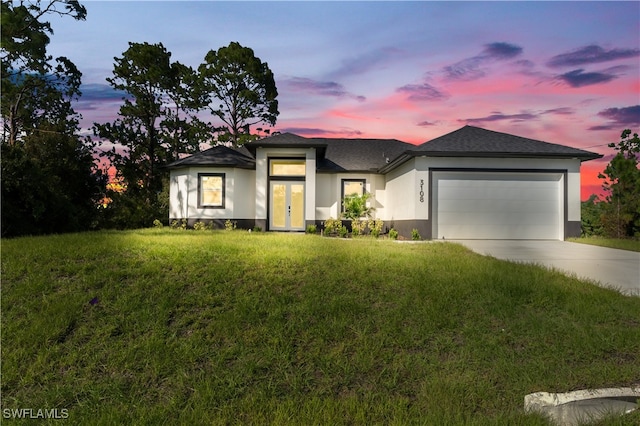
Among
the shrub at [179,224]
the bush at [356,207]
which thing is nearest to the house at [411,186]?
the shrub at [179,224]

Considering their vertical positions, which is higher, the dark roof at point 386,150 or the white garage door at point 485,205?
the dark roof at point 386,150

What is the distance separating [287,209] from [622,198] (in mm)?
14508

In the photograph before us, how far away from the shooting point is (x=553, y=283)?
6141mm

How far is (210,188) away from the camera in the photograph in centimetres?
1756

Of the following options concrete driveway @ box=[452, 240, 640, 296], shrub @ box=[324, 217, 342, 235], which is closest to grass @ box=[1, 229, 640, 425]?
concrete driveway @ box=[452, 240, 640, 296]

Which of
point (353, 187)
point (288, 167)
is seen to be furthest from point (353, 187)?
point (288, 167)

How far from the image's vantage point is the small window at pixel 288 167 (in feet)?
57.0

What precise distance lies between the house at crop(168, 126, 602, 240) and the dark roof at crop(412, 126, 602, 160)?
1.5 inches

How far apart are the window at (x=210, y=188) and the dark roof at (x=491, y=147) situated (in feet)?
28.3

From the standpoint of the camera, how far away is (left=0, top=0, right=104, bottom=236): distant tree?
45.4 ft

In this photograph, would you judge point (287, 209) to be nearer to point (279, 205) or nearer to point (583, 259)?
point (279, 205)

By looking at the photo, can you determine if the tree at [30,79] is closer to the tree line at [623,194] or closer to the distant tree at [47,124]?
the distant tree at [47,124]

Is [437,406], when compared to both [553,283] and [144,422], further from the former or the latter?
[553,283]

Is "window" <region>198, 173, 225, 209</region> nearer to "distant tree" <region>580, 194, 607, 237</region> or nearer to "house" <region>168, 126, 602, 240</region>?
"house" <region>168, 126, 602, 240</region>
